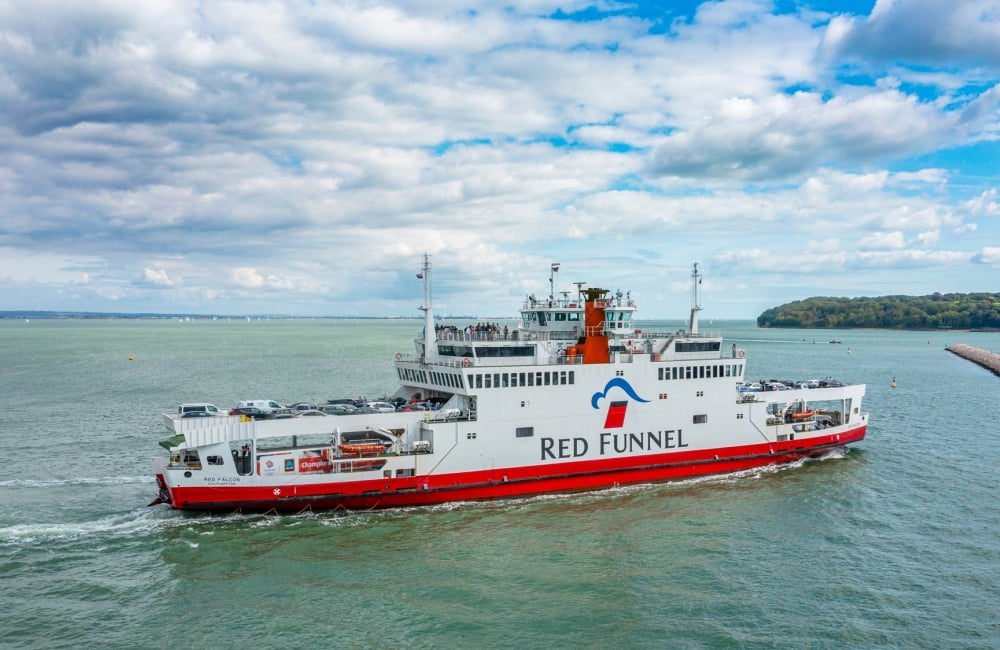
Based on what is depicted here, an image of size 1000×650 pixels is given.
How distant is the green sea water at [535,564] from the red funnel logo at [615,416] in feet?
9.11

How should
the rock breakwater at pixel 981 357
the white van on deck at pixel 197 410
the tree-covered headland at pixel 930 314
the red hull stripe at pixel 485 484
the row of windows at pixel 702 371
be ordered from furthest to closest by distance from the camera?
the tree-covered headland at pixel 930 314
the rock breakwater at pixel 981 357
the row of windows at pixel 702 371
the white van on deck at pixel 197 410
the red hull stripe at pixel 485 484

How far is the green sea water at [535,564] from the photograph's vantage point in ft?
54.7

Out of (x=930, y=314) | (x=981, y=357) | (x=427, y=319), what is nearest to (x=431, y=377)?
(x=427, y=319)

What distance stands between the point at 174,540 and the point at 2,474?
1360 cm

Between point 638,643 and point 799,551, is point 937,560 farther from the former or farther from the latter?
point 638,643

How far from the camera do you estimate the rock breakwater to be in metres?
77.6

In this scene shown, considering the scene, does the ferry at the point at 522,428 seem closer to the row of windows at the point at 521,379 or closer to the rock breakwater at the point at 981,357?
the row of windows at the point at 521,379

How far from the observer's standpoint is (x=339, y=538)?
22.5 m

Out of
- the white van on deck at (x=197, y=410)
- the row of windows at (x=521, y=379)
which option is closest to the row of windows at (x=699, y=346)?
the row of windows at (x=521, y=379)

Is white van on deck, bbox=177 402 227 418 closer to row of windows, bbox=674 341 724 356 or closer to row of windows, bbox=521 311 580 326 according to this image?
row of windows, bbox=521 311 580 326

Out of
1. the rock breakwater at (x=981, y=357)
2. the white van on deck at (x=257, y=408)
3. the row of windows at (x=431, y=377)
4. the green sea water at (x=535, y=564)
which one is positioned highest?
the row of windows at (x=431, y=377)

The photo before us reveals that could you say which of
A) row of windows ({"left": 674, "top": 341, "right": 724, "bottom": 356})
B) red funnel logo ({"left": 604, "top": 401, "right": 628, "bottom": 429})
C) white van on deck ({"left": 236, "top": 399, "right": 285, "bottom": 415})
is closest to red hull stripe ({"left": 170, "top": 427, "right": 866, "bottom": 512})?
red funnel logo ({"left": 604, "top": 401, "right": 628, "bottom": 429})

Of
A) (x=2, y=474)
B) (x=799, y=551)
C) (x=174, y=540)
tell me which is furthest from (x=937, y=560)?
(x=2, y=474)

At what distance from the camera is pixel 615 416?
2891 cm
